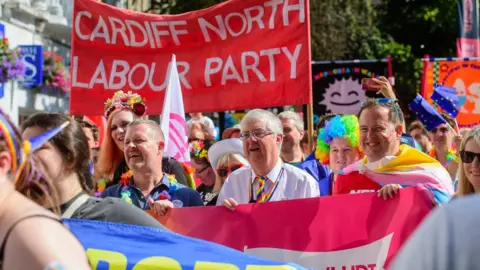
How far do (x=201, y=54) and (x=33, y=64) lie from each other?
11.5 metres

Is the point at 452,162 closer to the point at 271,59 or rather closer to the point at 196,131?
the point at 271,59

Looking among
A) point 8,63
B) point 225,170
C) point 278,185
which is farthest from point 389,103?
point 8,63

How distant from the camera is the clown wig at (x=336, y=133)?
6570mm

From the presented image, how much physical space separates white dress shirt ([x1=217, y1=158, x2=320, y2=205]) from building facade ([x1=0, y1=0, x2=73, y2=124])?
12.7 meters

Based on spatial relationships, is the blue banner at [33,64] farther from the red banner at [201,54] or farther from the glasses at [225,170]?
the glasses at [225,170]

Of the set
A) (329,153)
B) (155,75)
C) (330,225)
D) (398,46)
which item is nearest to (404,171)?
(330,225)

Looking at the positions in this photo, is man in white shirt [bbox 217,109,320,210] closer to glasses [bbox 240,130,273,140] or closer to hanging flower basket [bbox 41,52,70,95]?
glasses [bbox 240,130,273,140]

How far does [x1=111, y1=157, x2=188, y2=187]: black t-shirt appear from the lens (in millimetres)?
5590

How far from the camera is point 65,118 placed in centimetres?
342

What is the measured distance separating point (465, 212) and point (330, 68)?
1160cm

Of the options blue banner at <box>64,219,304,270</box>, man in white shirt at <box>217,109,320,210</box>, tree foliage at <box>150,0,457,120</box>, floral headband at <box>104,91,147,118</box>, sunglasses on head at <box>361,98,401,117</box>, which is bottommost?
blue banner at <box>64,219,304,270</box>

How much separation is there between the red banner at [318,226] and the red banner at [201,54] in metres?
2.61

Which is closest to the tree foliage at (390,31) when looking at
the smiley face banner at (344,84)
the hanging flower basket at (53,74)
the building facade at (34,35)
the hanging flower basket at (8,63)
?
the hanging flower basket at (53,74)

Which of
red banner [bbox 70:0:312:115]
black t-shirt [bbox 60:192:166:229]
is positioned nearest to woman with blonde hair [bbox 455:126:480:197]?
black t-shirt [bbox 60:192:166:229]
